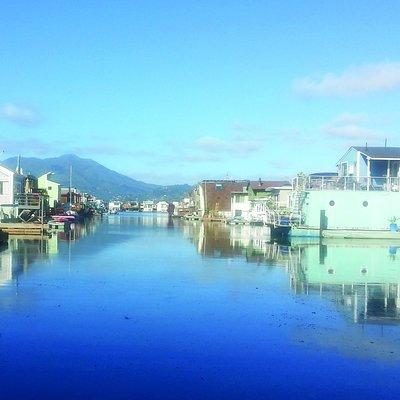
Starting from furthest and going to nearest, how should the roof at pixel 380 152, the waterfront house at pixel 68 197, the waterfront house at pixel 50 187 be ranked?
the waterfront house at pixel 68 197
the waterfront house at pixel 50 187
the roof at pixel 380 152

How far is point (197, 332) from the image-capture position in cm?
1266

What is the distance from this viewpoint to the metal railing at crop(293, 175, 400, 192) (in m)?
47.6

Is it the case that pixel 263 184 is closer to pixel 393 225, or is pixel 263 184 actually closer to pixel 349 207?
pixel 349 207

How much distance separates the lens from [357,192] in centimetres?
4678

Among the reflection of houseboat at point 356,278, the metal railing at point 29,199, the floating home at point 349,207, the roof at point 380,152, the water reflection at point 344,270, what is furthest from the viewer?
the metal railing at point 29,199

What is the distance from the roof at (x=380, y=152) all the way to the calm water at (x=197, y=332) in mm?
26279

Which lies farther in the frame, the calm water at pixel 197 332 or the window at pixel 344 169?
the window at pixel 344 169

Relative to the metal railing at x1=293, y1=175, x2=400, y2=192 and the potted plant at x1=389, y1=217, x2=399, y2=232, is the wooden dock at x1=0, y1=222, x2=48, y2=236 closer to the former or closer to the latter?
the metal railing at x1=293, y1=175, x2=400, y2=192

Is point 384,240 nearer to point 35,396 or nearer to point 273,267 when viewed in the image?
point 273,267

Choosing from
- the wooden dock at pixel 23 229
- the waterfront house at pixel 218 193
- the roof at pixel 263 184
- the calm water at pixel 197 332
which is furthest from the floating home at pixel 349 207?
the waterfront house at pixel 218 193

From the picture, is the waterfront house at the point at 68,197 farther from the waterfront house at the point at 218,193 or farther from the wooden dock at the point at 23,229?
the wooden dock at the point at 23,229

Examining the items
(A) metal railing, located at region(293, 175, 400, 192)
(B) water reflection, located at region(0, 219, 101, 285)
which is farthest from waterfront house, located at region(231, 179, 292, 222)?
(B) water reflection, located at region(0, 219, 101, 285)

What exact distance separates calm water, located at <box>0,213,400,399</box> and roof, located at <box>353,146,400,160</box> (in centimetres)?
2628

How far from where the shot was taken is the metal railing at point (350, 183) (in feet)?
156
